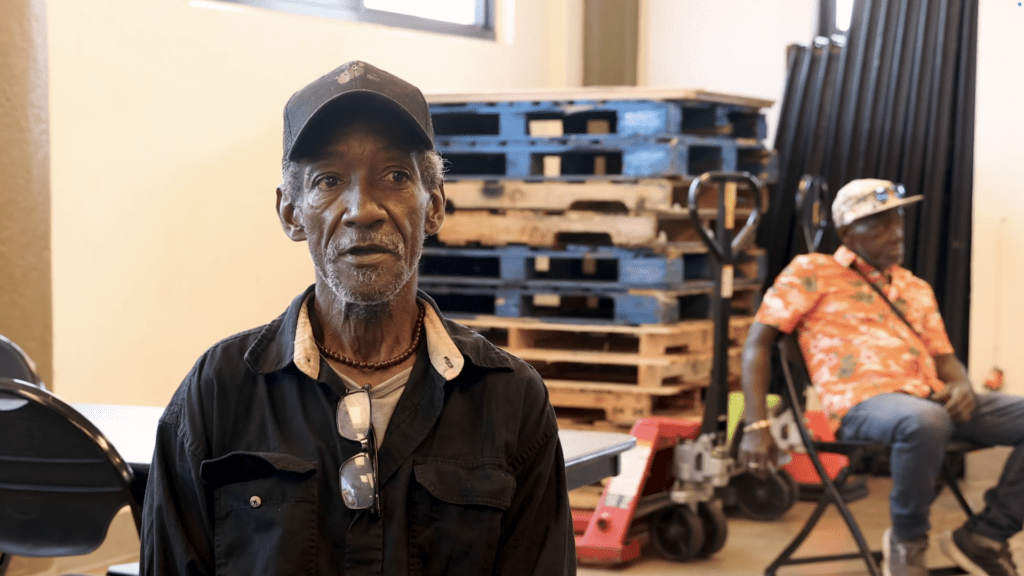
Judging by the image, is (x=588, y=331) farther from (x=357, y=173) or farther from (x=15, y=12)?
(x=357, y=173)

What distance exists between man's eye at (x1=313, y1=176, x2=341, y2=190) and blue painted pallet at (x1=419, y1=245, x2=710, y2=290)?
3743mm

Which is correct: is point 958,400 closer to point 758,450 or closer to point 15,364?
point 758,450

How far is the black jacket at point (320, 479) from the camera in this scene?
1.67 m

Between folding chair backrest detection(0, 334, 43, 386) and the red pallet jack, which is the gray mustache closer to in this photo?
folding chair backrest detection(0, 334, 43, 386)

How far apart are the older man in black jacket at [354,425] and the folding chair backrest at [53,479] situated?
721 millimetres

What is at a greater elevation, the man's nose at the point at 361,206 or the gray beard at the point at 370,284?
the man's nose at the point at 361,206

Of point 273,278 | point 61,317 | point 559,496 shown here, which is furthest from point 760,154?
point 559,496

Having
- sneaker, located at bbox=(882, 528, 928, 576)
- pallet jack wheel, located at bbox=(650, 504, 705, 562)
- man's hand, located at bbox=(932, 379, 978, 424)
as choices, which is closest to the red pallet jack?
pallet jack wheel, located at bbox=(650, 504, 705, 562)

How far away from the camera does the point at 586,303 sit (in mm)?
6500

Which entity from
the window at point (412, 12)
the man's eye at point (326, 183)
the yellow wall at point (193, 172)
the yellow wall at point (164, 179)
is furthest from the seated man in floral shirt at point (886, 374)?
the man's eye at point (326, 183)

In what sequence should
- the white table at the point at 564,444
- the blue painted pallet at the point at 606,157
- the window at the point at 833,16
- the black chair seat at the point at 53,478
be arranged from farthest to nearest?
the window at the point at 833,16 < the blue painted pallet at the point at 606,157 < the white table at the point at 564,444 < the black chair seat at the point at 53,478

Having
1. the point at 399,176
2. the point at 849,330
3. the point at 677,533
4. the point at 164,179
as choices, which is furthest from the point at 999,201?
the point at 399,176

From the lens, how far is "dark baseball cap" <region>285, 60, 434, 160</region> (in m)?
1.67

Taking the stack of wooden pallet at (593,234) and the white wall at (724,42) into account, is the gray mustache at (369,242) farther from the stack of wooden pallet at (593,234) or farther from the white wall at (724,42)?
the white wall at (724,42)
